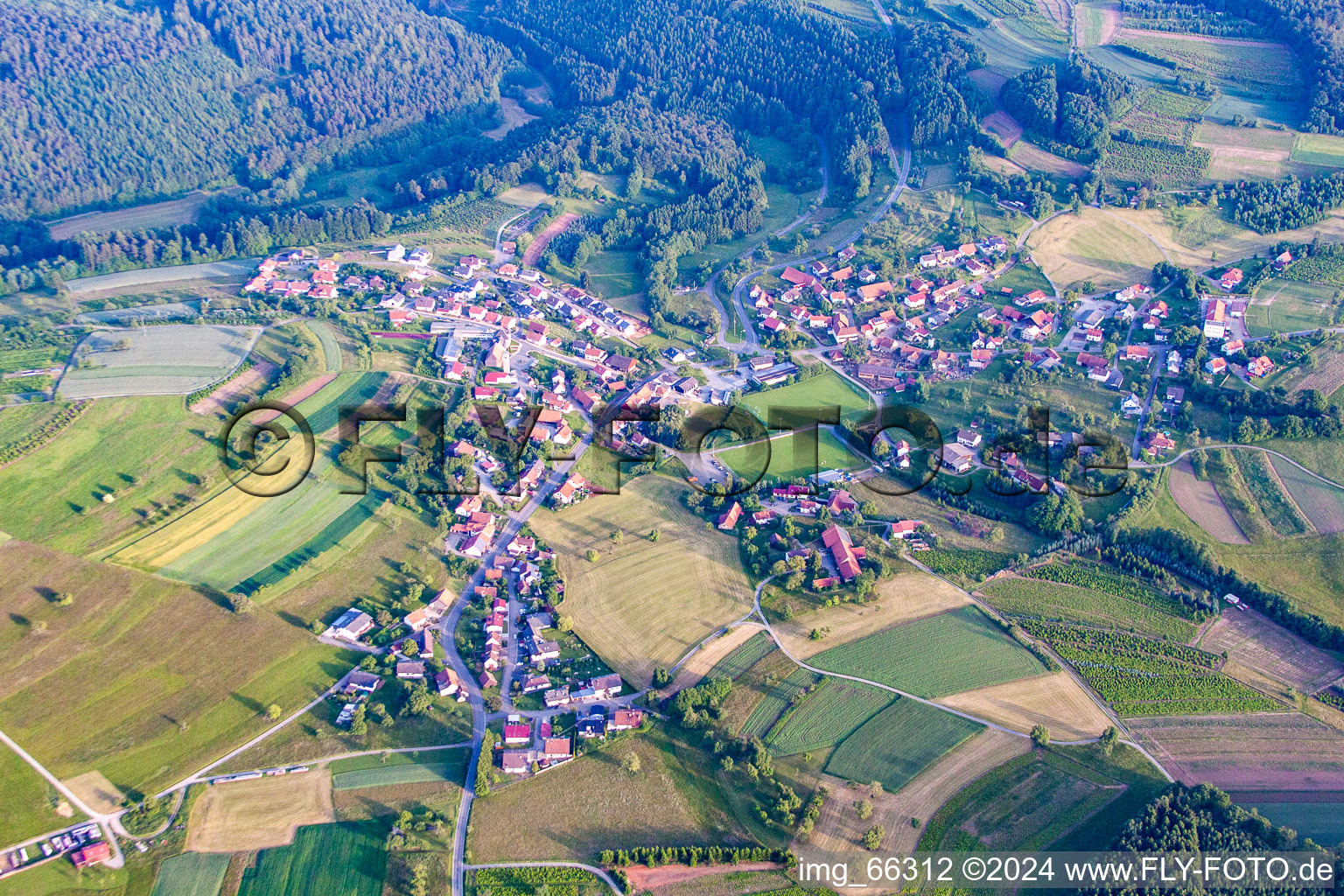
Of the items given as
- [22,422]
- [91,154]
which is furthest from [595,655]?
[91,154]

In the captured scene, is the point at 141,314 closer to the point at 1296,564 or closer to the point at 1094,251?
the point at 1094,251

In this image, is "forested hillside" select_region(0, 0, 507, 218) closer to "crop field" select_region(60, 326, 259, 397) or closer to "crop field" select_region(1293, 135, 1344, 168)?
"crop field" select_region(60, 326, 259, 397)

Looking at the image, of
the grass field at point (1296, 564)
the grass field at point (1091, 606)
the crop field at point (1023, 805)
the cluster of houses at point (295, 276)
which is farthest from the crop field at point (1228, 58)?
the cluster of houses at point (295, 276)

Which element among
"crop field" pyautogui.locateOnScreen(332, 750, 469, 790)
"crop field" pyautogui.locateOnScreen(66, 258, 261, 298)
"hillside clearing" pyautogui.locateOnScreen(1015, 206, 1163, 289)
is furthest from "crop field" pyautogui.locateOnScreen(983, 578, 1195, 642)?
"crop field" pyautogui.locateOnScreen(66, 258, 261, 298)

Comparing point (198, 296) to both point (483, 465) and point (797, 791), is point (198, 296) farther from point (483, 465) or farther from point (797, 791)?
point (797, 791)

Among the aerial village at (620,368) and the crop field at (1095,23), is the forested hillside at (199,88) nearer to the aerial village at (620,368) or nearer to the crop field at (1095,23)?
the aerial village at (620,368)
